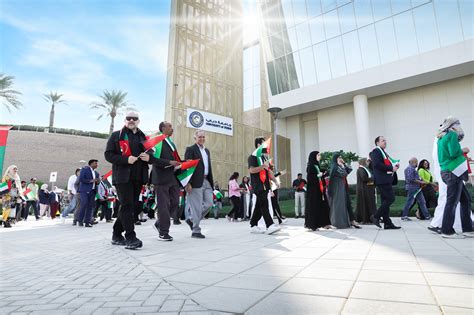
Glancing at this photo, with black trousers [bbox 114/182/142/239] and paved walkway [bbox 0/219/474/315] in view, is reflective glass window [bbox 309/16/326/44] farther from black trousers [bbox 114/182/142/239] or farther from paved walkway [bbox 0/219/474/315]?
black trousers [bbox 114/182/142/239]

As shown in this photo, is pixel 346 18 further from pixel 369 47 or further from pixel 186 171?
pixel 186 171

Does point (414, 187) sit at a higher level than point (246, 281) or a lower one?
higher

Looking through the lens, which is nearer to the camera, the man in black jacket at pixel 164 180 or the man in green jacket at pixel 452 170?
the man in green jacket at pixel 452 170

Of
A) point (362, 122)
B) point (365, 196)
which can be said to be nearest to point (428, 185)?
point (365, 196)

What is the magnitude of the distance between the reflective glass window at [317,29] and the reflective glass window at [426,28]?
659cm

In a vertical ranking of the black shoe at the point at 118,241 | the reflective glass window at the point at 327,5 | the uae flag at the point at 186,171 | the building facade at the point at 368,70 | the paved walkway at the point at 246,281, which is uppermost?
the reflective glass window at the point at 327,5

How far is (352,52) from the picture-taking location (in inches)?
947

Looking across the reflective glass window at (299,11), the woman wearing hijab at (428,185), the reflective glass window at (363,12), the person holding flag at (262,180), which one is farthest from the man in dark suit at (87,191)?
the reflective glass window at (299,11)

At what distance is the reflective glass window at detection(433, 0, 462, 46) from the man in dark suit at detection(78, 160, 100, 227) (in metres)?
22.1

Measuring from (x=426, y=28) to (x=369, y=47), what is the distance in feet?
12.0

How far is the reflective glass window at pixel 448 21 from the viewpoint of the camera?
20.0 m

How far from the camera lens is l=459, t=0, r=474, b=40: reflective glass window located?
19.5 meters

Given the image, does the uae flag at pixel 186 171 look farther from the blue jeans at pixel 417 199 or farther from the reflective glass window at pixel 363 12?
the reflective glass window at pixel 363 12

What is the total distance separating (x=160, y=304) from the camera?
2.05 m
